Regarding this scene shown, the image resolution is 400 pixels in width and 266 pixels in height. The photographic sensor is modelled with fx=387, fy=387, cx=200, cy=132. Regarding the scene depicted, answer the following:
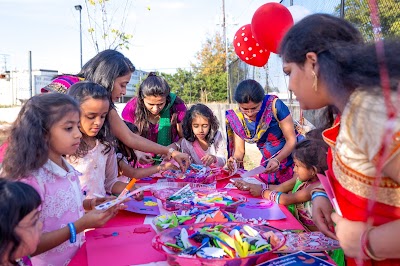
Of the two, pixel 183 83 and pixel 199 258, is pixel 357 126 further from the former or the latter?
pixel 183 83

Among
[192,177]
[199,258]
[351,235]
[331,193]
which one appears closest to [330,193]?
[331,193]

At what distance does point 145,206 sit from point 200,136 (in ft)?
4.20

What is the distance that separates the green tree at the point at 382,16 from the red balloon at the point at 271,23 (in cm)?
54

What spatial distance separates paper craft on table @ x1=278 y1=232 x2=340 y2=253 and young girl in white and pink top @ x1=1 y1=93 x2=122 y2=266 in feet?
2.06

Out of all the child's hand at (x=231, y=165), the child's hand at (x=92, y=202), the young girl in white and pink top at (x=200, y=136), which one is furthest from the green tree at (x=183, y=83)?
the child's hand at (x=92, y=202)

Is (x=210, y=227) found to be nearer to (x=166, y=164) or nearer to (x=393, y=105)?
(x=393, y=105)

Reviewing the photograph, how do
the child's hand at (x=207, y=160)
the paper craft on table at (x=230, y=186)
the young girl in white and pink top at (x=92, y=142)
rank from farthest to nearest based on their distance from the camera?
the child's hand at (x=207, y=160) → the paper craft on table at (x=230, y=186) → the young girl in white and pink top at (x=92, y=142)

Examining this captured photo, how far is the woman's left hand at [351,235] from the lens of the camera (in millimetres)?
918

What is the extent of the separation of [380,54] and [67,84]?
1.85m

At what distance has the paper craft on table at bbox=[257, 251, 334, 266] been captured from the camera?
3.54ft

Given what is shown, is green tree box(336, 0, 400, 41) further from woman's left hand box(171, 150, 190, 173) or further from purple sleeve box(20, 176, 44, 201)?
purple sleeve box(20, 176, 44, 201)

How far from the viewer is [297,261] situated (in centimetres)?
110

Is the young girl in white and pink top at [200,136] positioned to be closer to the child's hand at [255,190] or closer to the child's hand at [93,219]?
the child's hand at [255,190]

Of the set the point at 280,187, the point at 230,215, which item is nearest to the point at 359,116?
the point at 230,215
